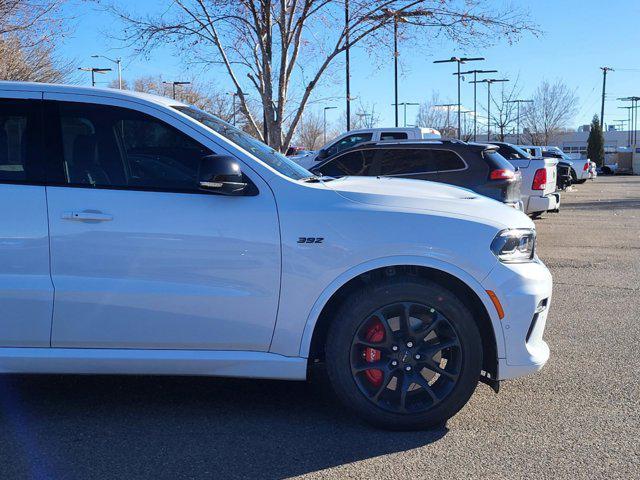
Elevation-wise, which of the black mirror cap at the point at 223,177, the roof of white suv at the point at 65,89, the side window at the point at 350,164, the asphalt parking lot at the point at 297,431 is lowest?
the asphalt parking lot at the point at 297,431

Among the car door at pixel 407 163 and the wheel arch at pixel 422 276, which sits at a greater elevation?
the car door at pixel 407 163

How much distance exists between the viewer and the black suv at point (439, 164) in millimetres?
9953

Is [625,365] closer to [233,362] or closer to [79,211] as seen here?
[233,362]

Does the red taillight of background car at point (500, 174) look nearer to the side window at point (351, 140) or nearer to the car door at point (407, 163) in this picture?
the car door at point (407, 163)

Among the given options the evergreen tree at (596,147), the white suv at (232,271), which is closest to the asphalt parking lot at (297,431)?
the white suv at (232,271)

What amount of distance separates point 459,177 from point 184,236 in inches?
274

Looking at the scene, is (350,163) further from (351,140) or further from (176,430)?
(176,430)

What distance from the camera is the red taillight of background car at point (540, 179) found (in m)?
14.2

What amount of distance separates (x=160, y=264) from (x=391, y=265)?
1.31m

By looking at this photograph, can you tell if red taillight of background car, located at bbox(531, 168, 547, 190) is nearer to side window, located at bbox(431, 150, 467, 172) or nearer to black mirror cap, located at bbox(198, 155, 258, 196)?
side window, located at bbox(431, 150, 467, 172)

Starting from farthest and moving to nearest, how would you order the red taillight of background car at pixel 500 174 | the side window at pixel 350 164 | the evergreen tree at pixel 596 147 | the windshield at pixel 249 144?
the evergreen tree at pixel 596 147, the side window at pixel 350 164, the red taillight of background car at pixel 500 174, the windshield at pixel 249 144

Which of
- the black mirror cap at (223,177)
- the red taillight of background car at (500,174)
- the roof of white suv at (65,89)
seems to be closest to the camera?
the black mirror cap at (223,177)

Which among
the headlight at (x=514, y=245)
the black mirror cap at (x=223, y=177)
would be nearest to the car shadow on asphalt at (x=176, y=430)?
the headlight at (x=514, y=245)

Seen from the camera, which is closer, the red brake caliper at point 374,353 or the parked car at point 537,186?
the red brake caliper at point 374,353
